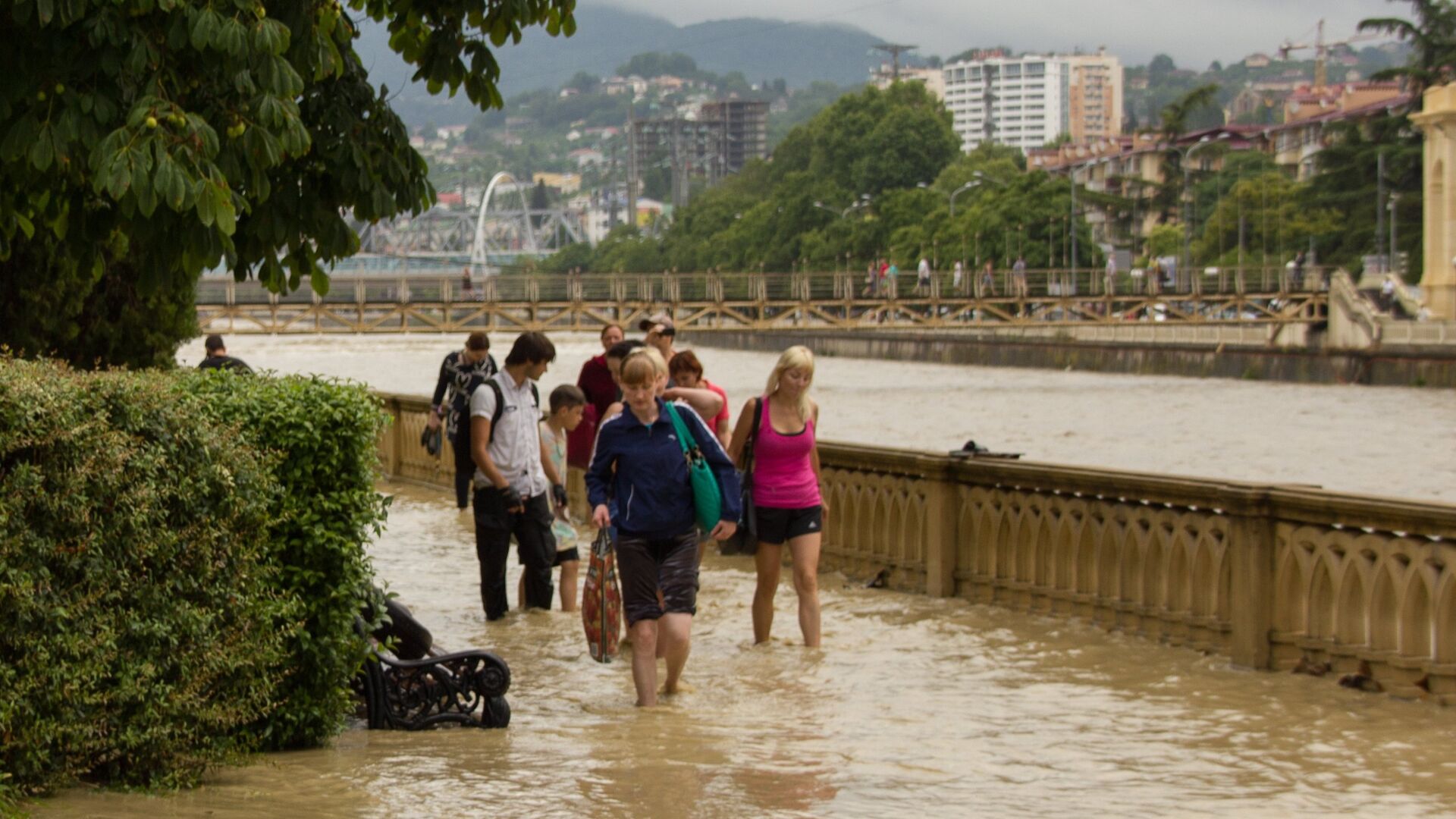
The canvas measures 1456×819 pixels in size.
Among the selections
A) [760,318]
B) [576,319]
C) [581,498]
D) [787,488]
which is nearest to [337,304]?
[576,319]

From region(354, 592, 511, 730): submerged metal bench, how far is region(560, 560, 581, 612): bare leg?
439 centimetres

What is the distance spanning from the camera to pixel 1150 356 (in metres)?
77.6

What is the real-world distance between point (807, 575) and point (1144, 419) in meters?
50.9

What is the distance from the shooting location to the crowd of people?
9305 mm

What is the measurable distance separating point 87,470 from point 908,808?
117 inches

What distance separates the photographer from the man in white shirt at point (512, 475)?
11.9m

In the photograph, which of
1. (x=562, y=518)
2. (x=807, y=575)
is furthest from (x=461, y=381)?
(x=807, y=575)

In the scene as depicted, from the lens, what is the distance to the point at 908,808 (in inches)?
282

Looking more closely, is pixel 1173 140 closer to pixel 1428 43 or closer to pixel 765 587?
pixel 1428 43

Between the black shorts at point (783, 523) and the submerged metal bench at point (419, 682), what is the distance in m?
2.69

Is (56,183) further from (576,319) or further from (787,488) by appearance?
(576,319)

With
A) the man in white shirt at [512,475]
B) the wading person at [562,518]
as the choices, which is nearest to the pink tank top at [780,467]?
the man in white shirt at [512,475]

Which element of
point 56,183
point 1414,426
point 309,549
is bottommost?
point 1414,426

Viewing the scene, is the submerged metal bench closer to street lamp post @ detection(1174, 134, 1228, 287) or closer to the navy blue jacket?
the navy blue jacket
